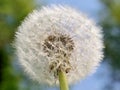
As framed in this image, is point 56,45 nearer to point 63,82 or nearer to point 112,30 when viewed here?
point 63,82

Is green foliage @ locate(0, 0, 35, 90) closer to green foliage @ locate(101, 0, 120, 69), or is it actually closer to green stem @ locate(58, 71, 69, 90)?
green foliage @ locate(101, 0, 120, 69)

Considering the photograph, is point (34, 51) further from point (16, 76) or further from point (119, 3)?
point (119, 3)

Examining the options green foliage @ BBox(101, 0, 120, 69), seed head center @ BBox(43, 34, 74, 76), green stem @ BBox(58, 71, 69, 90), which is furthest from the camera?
green foliage @ BBox(101, 0, 120, 69)

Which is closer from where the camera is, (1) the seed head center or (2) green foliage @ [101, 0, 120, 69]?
(1) the seed head center

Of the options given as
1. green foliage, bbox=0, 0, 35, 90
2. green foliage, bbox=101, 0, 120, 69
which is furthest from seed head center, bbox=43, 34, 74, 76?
green foliage, bbox=101, 0, 120, 69

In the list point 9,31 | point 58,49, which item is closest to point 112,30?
point 9,31

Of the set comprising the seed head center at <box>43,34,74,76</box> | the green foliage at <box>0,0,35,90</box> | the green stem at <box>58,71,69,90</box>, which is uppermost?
the green foliage at <box>0,0,35,90</box>

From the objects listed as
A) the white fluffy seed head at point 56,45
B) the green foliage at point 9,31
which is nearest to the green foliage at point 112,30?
the green foliage at point 9,31

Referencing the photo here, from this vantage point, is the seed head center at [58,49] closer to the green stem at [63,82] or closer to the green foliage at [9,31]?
the green stem at [63,82]

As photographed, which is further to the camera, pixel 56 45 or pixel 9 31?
pixel 9 31
